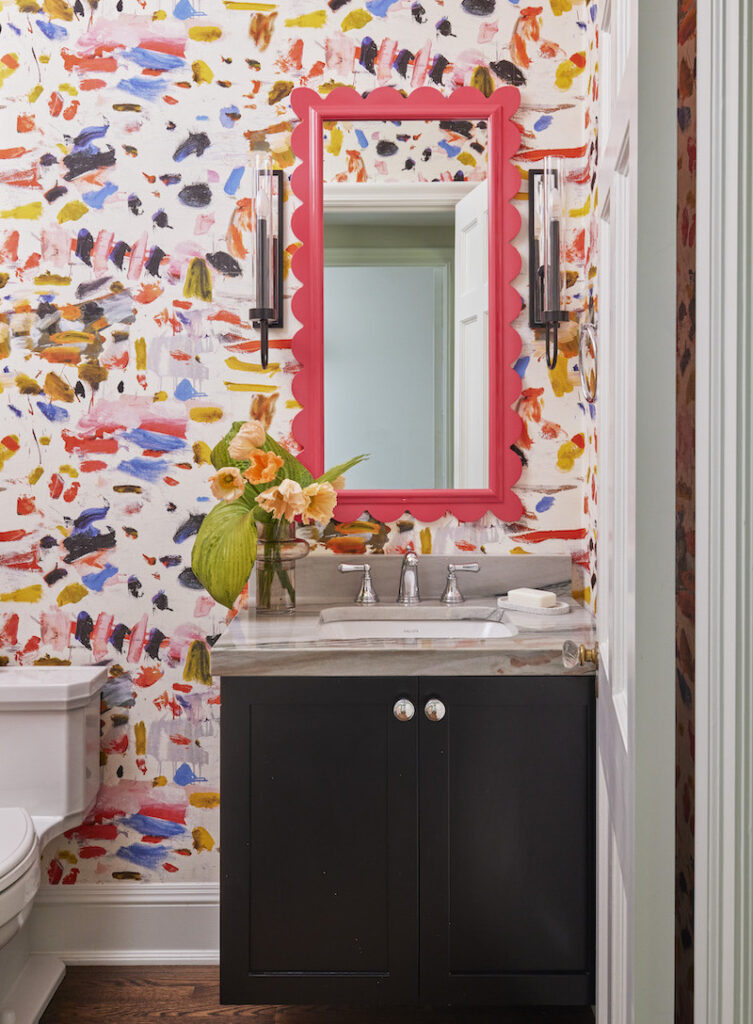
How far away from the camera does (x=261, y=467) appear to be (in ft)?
5.63

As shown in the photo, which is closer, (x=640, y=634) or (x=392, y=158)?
(x=640, y=634)

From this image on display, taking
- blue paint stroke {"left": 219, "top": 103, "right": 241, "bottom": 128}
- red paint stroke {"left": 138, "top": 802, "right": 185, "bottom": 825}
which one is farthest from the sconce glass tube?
red paint stroke {"left": 138, "top": 802, "right": 185, "bottom": 825}

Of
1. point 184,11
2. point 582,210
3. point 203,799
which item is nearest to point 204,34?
point 184,11

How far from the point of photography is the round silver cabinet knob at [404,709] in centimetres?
149

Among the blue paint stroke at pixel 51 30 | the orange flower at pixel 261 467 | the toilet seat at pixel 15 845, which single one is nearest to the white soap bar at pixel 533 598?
the orange flower at pixel 261 467

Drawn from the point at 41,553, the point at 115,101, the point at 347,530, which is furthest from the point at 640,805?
the point at 115,101

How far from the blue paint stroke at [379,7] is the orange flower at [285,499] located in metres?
1.20

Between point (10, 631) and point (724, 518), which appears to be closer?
point (724, 518)

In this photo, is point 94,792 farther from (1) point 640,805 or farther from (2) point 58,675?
(1) point 640,805

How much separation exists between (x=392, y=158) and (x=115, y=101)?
0.70 m

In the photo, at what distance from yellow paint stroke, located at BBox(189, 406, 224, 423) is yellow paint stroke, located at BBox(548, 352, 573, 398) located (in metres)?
0.83

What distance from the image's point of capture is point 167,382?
1977mm

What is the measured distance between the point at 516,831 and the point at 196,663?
35.4 inches

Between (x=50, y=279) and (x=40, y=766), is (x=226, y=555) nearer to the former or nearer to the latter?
(x=40, y=766)
